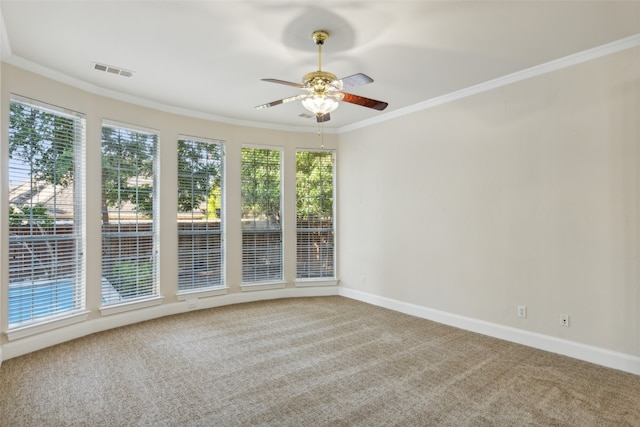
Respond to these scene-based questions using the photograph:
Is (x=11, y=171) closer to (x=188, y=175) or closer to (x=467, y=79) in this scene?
(x=188, y=175)

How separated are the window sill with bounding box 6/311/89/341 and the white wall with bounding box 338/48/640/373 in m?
3.89

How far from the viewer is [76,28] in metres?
2.94

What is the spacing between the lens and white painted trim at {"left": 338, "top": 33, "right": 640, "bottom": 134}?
3.22 meters

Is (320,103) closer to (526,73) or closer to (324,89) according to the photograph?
(324,89)

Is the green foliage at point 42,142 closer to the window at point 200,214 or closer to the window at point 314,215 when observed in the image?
the window at point 200,214

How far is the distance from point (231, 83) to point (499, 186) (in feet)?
10.7

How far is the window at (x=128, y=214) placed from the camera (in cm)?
445

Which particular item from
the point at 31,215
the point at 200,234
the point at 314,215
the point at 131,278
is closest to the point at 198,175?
the point at 200,234

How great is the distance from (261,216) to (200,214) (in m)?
0.98

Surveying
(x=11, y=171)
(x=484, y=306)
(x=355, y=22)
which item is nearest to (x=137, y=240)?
(x=11, y=171)

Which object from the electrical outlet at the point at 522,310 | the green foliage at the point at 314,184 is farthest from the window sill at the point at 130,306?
the electrical outlet at the point at 522,310

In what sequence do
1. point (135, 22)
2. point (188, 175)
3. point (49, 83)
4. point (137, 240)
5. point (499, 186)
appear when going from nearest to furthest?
point (135, 22) < point (49, 83) < point (499, 186) < point (137, 240) < point (188, 175)

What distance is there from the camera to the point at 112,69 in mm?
3734

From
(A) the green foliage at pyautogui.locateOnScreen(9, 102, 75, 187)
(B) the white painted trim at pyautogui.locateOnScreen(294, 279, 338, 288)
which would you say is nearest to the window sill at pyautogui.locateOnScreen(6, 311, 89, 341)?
(A) the green foliage at pyautogui.locateOnScreen(9, 102, 75, 187)
